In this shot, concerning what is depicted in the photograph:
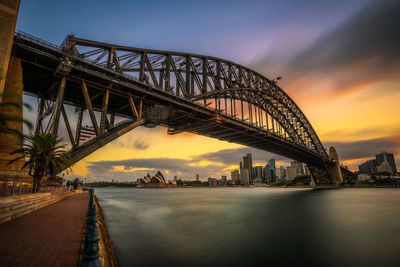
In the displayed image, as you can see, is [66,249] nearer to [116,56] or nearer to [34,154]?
[34,154]

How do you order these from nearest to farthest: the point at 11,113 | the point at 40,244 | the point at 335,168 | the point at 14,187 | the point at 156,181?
the point at 40,244 < the point at 14,187 < the point at 11,113 < the point at 335,168 < the point at 156,181

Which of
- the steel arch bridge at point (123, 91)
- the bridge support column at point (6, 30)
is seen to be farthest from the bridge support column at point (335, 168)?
the bridge support column at point (6, 30)

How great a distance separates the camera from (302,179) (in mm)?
125312

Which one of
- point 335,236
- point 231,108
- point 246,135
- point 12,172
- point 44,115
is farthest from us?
point 246,135

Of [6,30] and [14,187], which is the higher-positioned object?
[6,30]

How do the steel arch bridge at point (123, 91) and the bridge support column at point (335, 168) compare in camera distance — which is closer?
the steel arch bridge at point (123, 91)

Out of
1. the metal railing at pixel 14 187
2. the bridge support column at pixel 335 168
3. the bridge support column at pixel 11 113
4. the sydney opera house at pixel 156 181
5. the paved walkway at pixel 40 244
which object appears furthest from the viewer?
the sydney opera house at pixel 156 181

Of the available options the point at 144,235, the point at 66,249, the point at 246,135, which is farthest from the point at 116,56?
the point at 246,135

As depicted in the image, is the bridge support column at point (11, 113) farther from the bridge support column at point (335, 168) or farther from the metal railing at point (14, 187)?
the bridge support column at point (335, 168)

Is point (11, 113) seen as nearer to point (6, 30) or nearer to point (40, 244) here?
point (6, 30)

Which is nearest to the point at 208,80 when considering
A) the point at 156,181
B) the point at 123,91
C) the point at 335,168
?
the point at 123,91

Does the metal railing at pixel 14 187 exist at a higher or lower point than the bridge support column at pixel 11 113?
lower

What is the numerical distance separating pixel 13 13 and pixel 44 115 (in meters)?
10.8

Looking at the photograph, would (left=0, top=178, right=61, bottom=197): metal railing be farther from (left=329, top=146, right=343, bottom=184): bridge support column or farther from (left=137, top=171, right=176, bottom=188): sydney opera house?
(left=137, top=171, right=176, bottom=188): sydney opera house
